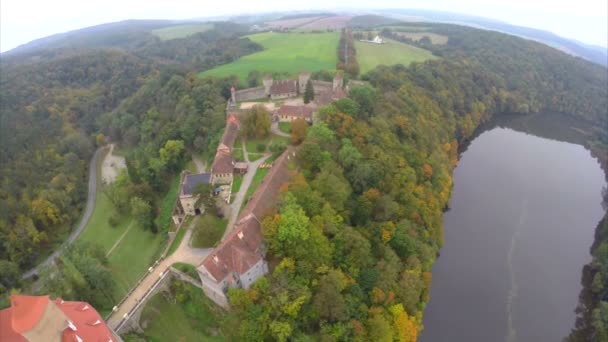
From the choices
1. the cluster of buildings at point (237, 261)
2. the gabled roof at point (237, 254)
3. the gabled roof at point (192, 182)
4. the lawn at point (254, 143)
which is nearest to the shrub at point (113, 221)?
the gabled roof at point (192, 182)

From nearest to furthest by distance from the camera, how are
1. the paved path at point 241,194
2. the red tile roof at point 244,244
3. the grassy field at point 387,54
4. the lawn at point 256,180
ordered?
the red tile roof at point 244,244 → the paved path at point 241,194 → the lawn at point 256,180 → the grassy field at point 387,54

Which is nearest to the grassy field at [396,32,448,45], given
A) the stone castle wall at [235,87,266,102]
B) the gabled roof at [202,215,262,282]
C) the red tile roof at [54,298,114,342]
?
the stone castle wall at [235,87,266,102]

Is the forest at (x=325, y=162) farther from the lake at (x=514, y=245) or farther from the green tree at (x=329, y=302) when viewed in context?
the lake at (x=514, y=245)

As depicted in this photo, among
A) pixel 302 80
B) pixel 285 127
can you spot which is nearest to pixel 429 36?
pixel 302 80

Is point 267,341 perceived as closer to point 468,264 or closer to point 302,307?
point 302,307

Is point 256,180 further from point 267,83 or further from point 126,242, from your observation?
point 267,83

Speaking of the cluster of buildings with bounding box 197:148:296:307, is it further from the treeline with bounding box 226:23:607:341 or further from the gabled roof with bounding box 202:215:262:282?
the treeline with bounding box 226:23:607:341
